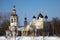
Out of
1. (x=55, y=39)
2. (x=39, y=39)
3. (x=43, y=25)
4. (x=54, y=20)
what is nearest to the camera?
(x=55, y=39)

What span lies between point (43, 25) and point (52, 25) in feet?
4.29

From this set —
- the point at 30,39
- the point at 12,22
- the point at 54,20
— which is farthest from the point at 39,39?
the point at 54,20

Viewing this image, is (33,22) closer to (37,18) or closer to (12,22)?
(37,18)

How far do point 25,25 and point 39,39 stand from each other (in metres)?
11.6

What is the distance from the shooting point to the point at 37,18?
28.3m

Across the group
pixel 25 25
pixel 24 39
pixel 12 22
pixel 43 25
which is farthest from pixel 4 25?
pixel 24 39

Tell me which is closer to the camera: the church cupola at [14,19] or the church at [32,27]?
the church cupola at [14,19]

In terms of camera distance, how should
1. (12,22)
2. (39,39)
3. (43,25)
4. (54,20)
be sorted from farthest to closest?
(54,20)
(43,25)
(12,22)
(39,39)

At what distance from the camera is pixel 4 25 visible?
27.9 m

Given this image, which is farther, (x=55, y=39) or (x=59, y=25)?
(x=59, y=25)

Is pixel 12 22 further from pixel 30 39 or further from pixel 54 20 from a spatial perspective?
pixel 54 20

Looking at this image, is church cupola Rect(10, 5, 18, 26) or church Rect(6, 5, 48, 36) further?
church Rect(6, 5, 48, 36)

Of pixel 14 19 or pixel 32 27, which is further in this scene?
pixel 32 27

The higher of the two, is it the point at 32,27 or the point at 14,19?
the point at 14,19
